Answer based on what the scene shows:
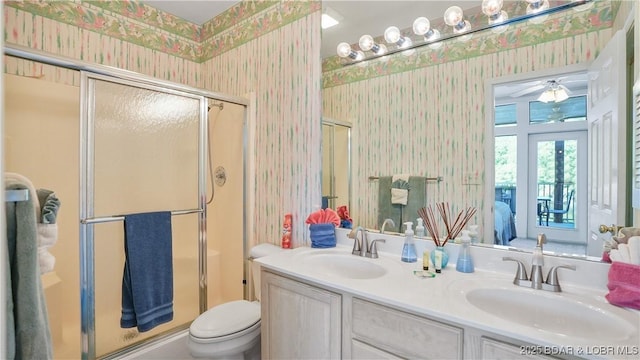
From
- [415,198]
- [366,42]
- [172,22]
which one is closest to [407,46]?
[366,42]

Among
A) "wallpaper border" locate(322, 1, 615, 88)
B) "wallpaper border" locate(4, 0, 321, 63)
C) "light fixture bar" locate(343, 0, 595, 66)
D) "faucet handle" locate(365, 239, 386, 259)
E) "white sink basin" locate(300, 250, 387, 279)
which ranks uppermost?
"wallpaper border" locate(4, 0, 321, 63)

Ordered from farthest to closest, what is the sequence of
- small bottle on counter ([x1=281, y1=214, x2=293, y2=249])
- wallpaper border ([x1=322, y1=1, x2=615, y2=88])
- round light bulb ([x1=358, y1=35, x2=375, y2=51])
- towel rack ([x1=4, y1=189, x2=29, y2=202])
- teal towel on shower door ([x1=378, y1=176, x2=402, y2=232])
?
small bottle on counter ([x1=281, y1=214, x2=293, y2=249])
round light bulb ([x1=358, y1=35, x2=375, y2=51])
teal towel on shower door ([x1=378, y1=176, x2=402, y2=232])
wallpaper border ([x1=322, y1=1, x2=615, y2=88])
towel rack ([x1=4, y1=189, x2=29, y2=202])

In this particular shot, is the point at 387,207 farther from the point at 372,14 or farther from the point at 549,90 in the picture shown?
the point at 372,14

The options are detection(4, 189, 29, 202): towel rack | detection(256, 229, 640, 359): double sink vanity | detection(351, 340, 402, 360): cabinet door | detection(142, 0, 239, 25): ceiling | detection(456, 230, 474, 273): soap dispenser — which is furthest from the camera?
detection(142, 0, 239, 25): ceiling

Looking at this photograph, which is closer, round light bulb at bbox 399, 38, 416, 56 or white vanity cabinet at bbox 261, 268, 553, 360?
white vanity cabinet at bbox 261, 268, 553, 360

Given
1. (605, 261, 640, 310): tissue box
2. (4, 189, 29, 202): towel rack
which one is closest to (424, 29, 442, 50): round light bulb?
(605, 261, 640, 310): tissue box

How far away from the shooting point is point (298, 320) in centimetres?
136

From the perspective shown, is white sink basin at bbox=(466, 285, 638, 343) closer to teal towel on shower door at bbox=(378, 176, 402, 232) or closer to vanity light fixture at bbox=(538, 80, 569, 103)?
teal towel on shower door at bbox=(378, 176, 402, 232)

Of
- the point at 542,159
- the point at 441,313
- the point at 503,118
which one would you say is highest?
the point at 503,118

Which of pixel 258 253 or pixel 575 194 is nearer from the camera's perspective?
pixel 575 194

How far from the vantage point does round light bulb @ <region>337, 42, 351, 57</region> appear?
1.87 metres

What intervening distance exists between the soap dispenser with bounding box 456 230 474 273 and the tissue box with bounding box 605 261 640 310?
44 centimetres

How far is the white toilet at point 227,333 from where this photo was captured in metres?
1.56

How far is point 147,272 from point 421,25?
79.8 inches
